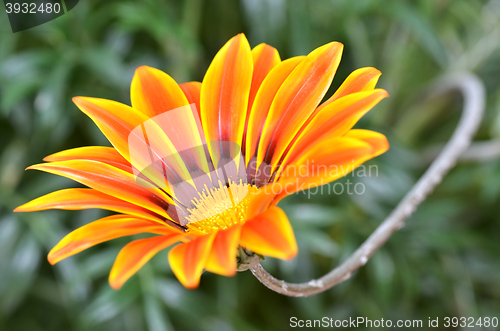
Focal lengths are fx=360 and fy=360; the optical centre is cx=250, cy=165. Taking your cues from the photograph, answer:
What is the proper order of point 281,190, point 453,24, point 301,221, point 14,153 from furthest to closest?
1. point 453,24
2. point 14,153
3. point 301,221
4. point 281,190

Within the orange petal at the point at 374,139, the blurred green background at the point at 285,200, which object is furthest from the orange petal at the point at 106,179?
the blurred green background at the point at 285,200

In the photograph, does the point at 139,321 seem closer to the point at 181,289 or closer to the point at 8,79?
the point at 181,289

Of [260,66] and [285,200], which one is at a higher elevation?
[260,66]

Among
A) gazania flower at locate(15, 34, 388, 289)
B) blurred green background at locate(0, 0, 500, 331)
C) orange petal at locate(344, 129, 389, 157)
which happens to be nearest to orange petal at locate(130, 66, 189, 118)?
gazania flower at locate(15, 34, 388, 289)

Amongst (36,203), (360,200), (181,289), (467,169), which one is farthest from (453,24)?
(36,203)

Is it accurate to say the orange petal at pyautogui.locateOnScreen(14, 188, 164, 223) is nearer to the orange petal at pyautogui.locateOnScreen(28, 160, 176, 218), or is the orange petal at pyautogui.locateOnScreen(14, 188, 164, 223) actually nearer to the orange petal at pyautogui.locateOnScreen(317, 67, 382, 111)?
the orange petal at pyautogui.locateOnScreen(28, 160, 176, 218)

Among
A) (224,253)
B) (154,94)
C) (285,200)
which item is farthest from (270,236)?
(285,200)

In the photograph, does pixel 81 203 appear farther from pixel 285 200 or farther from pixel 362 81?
pixel 285 200
